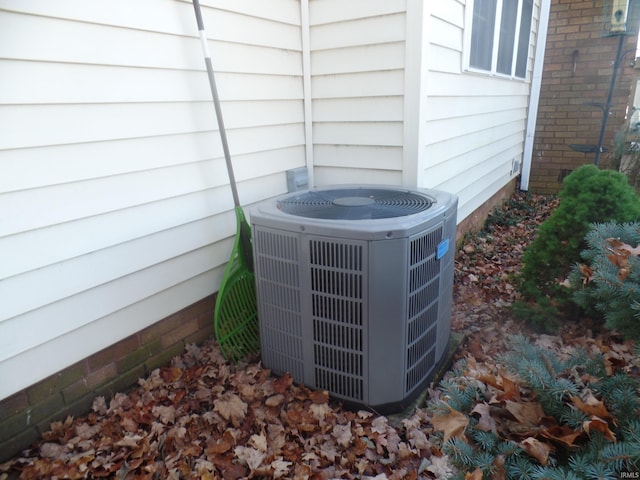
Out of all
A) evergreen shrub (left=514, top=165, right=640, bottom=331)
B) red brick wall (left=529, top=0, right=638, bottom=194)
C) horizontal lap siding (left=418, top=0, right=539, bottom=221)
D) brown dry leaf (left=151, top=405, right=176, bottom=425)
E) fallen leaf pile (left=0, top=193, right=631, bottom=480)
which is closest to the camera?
fallen leaf pile (left=0, top=193, right=631, bottom=480)

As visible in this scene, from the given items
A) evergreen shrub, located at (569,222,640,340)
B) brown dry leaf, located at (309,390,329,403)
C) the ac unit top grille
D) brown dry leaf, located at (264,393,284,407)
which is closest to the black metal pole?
the ac unit top grille

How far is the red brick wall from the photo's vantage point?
5988 millimetres

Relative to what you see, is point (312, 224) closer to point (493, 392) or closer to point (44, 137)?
point (493, 392)

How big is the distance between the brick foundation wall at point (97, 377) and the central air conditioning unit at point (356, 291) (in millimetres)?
542

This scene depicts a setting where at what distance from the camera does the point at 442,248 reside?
2170mm

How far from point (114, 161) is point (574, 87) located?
662 centimetres

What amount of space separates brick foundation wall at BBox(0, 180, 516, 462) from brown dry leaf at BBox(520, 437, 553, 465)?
1972 mm

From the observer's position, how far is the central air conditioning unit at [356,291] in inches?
75.3

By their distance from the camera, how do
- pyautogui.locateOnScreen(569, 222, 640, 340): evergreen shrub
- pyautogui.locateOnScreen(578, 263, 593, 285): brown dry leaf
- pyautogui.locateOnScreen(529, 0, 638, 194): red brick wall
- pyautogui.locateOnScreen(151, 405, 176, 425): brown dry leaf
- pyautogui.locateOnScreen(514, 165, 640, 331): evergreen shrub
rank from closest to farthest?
pyautogui.locateOnScreen(569, 222, 640, 340): evergreen shrub
pyautogui.locateOnScreen(151, 405, 176, 425): brown dry leaf
pyautogui.locateOnScreen(578, 263, 593, 285): brown dry leaf
pyautogui.locateOnScreen(514, 165, 640, 331): evergreen shrub
pyautogui.locateOnScreen(529, 0, 638, 194): red brick wall

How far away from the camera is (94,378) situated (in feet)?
7.09

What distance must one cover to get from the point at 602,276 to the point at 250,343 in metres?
1.91

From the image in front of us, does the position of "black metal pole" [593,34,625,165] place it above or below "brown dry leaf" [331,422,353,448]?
above

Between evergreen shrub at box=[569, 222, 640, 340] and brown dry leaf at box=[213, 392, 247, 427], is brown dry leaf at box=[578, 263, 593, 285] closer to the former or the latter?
evergreen shrub at box=[569, 222, 640, 340]

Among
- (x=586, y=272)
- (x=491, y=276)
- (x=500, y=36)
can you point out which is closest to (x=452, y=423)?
(x=586, y=272)
